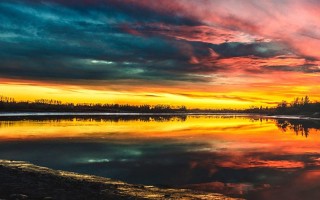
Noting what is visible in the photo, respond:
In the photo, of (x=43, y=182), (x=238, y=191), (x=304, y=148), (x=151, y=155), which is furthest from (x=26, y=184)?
(x=304, y=148)

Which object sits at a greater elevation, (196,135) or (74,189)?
(196,135)

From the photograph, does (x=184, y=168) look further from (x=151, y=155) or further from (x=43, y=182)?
(x=43, y=182)

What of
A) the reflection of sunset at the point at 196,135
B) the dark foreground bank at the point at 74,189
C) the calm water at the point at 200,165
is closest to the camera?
the dark foreground bank at the point at 74,189

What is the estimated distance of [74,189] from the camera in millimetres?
16922

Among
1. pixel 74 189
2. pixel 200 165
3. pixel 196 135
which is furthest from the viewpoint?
pixel 196 135

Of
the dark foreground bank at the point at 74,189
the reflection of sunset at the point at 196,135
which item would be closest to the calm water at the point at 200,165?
the dark foreground bank at the point at 74,189

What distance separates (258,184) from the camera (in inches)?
803

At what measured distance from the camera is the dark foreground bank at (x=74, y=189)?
15.6m

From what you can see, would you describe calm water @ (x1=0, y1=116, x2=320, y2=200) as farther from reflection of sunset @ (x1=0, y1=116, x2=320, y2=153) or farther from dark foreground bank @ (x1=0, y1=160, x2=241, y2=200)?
reflection of sunset @ (x1=0, y1=116, x2=320, y2=153)

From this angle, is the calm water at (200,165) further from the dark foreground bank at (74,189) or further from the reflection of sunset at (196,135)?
the reflection of sunset at (196,135)

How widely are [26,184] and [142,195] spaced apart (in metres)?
5.18

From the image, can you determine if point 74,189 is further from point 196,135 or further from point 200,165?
point 196,135

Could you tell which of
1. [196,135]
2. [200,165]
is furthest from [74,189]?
[196,135]


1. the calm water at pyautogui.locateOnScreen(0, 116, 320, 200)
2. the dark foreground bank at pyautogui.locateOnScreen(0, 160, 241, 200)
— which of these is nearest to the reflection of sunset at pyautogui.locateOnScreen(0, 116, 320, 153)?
the calm water at pyautogui.locateOnScreen(0, 116, 320, 200)
